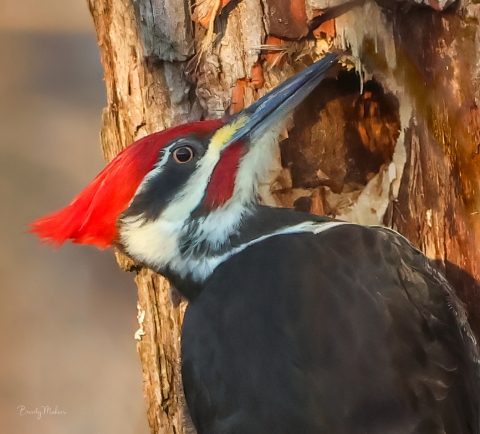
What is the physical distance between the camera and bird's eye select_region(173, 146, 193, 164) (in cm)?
127

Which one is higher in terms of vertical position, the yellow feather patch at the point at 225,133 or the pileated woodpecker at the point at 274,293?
the yellow feather patch at the point at 225,133

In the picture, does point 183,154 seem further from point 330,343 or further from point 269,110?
point 330,343

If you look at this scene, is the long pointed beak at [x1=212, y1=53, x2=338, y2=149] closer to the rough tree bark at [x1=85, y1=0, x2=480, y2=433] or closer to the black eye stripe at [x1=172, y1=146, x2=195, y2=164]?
the black eye stripe at [x1=172, y1=146, x2=195, y2=164]

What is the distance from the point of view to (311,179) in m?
1.75

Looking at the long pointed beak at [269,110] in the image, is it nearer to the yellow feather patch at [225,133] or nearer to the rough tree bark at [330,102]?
the yellow feather patch at [225,133]

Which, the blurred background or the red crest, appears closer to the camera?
the red crest

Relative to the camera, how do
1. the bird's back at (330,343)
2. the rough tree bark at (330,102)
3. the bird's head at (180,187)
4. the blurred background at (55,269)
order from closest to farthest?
the bird's back at (330,343) → the bird's head at (180,187) → the rough tree bark at (330,102) → the blurred background at (55,269)

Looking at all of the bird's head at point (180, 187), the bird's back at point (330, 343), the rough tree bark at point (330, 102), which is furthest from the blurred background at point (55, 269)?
the bird's back at point (330, 343)

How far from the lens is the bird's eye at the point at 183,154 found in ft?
4.18

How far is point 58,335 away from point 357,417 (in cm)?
180

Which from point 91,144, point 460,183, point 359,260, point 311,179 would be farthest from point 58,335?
point 460,183

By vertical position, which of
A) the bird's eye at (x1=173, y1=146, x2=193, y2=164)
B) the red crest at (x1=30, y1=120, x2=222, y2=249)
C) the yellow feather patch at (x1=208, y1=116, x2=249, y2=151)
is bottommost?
the red crest at (x1=30, y1=120, x2=222, y2=249)

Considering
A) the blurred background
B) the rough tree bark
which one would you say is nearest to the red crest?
the rough tree bark

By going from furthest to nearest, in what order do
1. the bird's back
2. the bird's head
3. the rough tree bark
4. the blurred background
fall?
the blurred background → the rough tree bark → the bird's head → the bird's back
